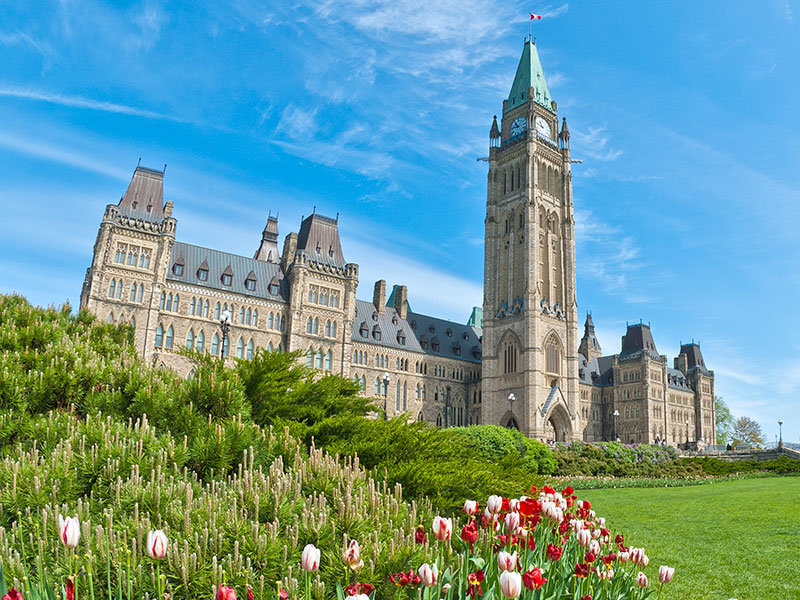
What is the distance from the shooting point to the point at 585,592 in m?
4.89

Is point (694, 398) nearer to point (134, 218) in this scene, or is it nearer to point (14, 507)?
point (134, 218)

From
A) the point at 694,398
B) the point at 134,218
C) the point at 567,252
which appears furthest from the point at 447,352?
the point at 694,398

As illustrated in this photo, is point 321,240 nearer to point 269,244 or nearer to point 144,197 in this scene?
point 269,244

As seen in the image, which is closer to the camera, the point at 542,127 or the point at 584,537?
the point at 584,537

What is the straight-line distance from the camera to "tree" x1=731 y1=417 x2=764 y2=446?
332ft

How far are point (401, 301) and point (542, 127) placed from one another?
82.0 ft

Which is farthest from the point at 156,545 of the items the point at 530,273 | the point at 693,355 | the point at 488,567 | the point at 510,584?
the point at 693,355

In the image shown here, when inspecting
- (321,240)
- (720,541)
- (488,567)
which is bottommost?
(720,541)

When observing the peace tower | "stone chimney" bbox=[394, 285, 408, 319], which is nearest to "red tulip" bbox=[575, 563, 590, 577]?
the peace tower

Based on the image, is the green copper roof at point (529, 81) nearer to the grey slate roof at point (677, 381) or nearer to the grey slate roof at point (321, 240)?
the grey slate roof at point (321, 240)

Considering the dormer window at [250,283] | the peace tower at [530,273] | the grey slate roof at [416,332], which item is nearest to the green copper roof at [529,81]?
the peace tower at [530,273]

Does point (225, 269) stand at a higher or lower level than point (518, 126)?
lower

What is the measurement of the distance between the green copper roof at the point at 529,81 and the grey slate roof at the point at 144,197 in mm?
40464

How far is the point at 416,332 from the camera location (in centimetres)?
6844
